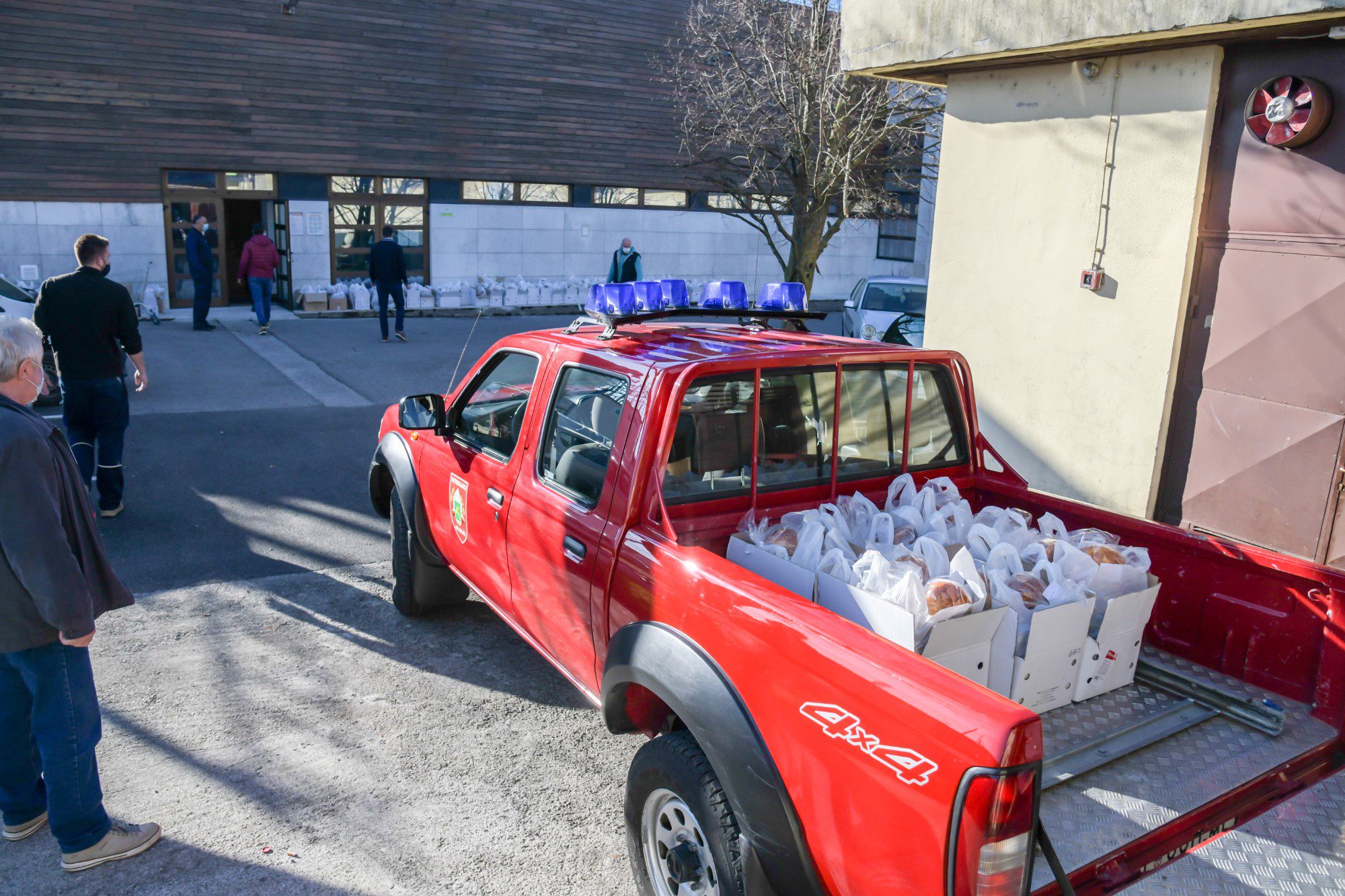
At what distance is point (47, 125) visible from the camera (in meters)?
16.1

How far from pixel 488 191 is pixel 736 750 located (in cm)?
1935

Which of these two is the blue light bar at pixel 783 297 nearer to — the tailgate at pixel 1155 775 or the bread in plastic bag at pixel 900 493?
the bread in plastic bag at pixel 900 493

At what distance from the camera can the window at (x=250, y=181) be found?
1814 cm

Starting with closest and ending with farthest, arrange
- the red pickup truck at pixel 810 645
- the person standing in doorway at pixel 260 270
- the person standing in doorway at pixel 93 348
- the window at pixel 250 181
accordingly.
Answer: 1. the red pickup truck at pixel 810 645
2. the person standing in doorway at pixel 93 348
3. the person standing in doorway at pixel 260 270
4. the window at pixel 250 181

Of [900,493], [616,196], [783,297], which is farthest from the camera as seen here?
[616,196]

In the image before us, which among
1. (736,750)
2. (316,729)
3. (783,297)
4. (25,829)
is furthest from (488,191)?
(736,750)

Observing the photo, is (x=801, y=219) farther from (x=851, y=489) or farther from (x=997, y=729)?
(x=997, y=729)

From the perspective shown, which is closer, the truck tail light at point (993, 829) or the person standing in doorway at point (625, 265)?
the truck tail light at point (993, 829)

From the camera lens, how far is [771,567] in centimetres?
322

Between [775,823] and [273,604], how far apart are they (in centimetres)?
400

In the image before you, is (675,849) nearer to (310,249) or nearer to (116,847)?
(116,847)

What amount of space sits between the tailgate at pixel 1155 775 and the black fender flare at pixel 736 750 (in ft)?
1.92

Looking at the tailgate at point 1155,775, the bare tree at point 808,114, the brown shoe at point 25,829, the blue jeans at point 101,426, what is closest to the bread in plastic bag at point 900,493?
the tailgate at point 1155,775

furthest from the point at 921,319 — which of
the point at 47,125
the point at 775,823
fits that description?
the point at 47,125
